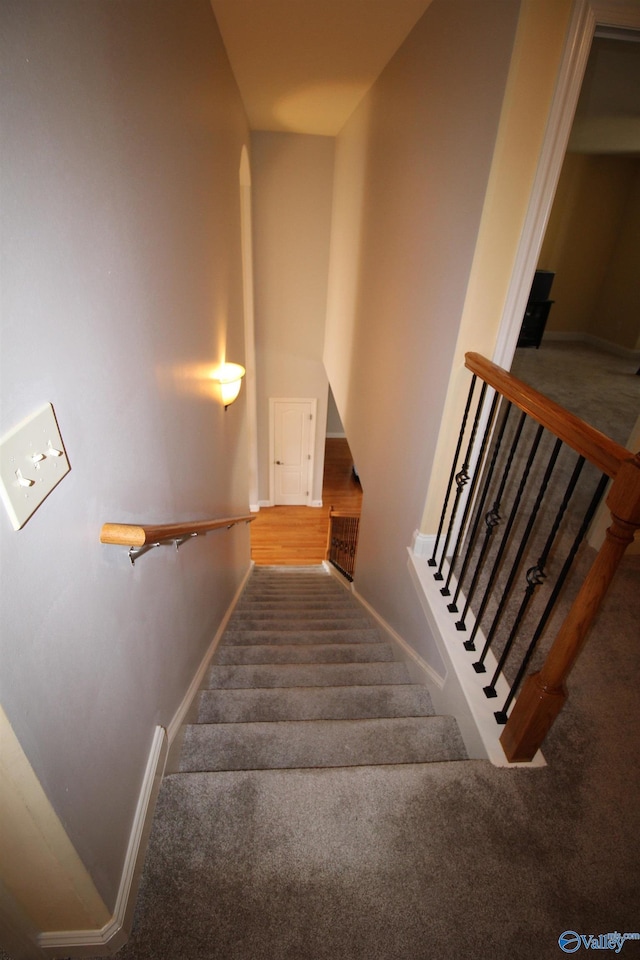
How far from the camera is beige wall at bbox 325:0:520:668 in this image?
1706 mm

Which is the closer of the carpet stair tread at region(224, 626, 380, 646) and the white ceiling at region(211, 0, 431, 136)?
the white ceiling at region(211, 0, 431, 136)

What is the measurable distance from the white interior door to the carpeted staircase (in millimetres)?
4346

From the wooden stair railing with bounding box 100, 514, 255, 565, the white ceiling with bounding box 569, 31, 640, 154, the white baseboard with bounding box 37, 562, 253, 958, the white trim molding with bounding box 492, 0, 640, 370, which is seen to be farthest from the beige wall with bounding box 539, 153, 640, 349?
the white baseboard with bounding box 37, 562, 253, 958

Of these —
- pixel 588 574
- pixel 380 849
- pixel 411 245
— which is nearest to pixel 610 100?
pixel 411 245

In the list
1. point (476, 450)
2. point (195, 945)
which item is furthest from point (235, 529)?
point (195, 945)

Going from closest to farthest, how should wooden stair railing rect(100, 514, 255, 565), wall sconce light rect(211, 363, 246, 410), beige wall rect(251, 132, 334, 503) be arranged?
wooden stair railing rect(100, 514, 255, 565)
wall sconce light rect(211, 363, 246, 410)
beige wall rect(251, 132, 334, 503)

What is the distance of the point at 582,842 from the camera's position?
125 centimetres

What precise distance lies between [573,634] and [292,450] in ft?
20.4

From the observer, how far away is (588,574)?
108cm

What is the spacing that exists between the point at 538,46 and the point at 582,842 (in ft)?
→ 7.88

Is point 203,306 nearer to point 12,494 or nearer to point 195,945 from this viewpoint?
point 12,494

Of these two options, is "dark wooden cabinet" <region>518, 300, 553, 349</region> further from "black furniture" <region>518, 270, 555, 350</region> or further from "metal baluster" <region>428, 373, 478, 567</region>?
"metal baluster" <region>428, 373, 478, 567</region>

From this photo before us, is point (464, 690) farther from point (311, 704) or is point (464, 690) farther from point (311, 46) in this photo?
point (311, 46)

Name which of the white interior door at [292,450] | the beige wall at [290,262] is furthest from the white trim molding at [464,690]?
the white interior door at [292,450]
